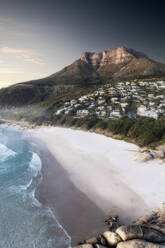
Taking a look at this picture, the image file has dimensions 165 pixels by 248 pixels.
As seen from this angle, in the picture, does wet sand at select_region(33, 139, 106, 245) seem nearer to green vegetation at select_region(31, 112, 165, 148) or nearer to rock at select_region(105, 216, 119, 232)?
rock at select_region(105, 216, 119, 232)

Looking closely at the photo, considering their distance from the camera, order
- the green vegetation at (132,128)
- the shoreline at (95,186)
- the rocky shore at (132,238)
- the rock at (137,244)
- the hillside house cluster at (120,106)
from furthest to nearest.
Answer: the hillside house cluster at (120,106), the green vegetation at (132,128), the shoreline at (95,186), the rocky shore at (132,238), the rock at (137,244)

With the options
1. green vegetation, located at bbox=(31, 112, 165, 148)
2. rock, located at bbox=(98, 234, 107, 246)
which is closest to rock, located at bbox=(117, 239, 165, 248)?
rock, located at bbox=(98, 234, 107, 246)

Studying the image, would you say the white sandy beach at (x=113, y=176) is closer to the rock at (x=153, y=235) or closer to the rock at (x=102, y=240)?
the rock at (x=153, y=235)

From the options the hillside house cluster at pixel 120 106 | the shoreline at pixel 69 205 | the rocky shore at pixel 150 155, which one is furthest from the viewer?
the hillside house cluster at pixel 120 106

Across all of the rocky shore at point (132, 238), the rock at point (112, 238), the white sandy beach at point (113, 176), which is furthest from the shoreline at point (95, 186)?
the rock at point (112, 238)

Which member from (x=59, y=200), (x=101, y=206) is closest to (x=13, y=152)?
(x=59, y=200)
